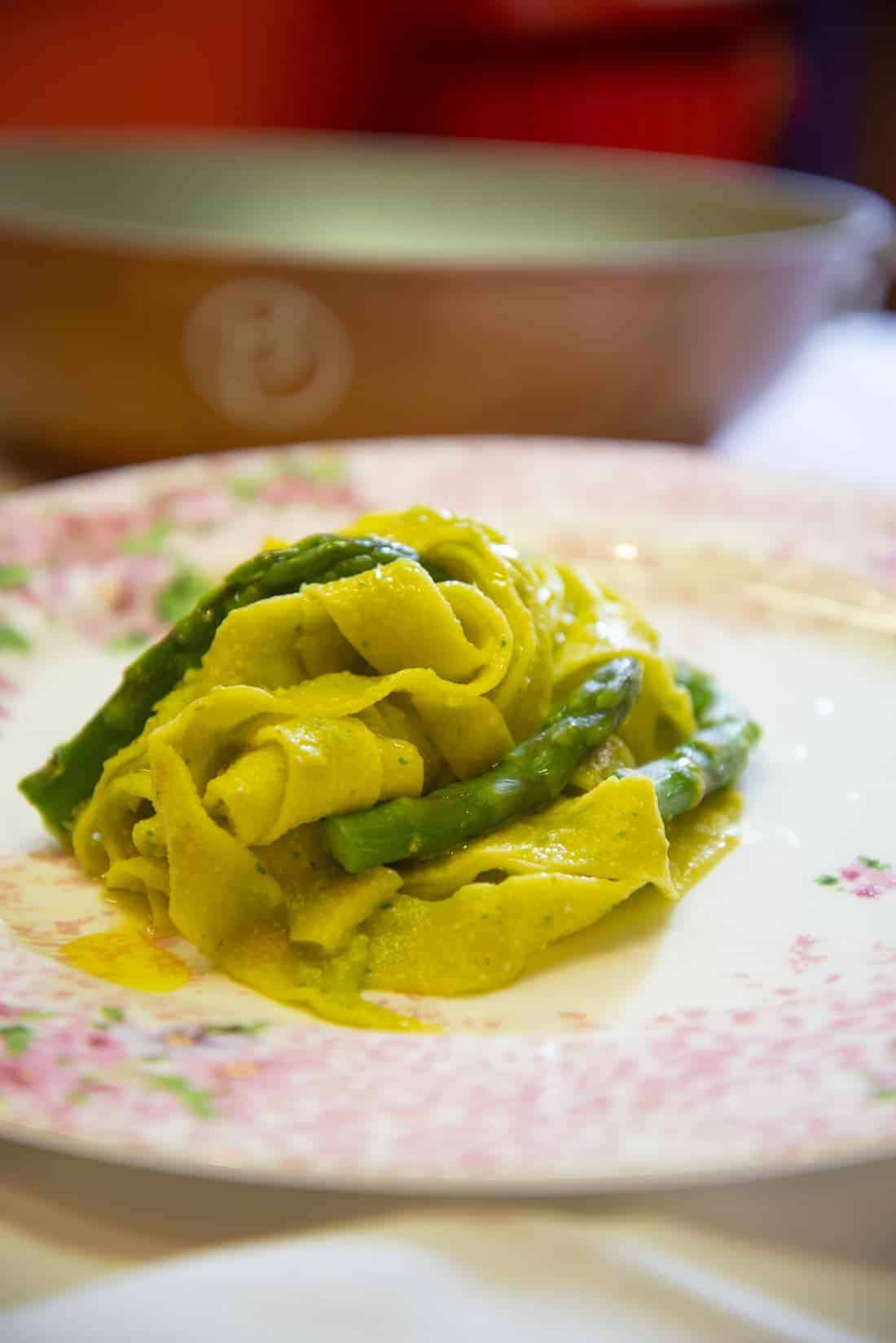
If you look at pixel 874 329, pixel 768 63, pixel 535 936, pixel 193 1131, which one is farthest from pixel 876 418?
pixel 768 63

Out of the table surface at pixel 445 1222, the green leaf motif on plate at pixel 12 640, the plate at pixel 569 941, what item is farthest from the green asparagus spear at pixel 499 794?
the green leaf motif on plate at pixel 12 640

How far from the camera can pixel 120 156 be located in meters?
4.17

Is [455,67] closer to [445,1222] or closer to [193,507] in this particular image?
[193,507]

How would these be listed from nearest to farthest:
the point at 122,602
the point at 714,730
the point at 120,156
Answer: the point at 714,730
the point at 122,602
the point at 120,156

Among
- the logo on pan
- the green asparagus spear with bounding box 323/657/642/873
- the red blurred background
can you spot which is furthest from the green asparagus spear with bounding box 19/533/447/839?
the red blurred background

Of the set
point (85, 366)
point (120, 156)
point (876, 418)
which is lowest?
point (876, 418)

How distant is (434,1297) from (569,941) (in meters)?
0.65

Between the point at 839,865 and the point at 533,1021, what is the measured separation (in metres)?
0.59

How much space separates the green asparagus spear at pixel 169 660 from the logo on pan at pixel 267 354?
1.03 m

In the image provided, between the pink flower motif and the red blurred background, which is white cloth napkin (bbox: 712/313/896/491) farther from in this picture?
the red blurred background

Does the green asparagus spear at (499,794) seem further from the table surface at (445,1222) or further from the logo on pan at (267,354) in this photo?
the logo on pan at (267,354)

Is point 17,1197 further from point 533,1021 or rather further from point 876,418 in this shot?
point 876,418

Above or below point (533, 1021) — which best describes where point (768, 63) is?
above

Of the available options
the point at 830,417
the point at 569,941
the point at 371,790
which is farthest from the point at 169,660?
the point at 830,417
